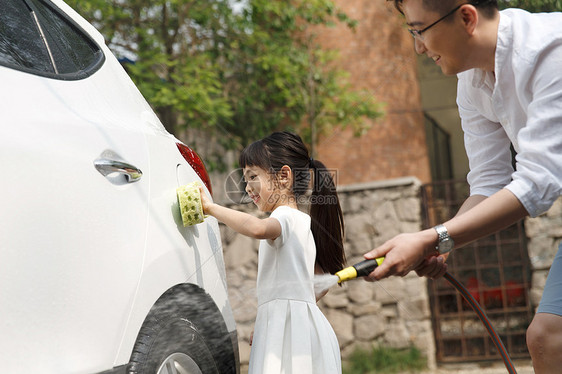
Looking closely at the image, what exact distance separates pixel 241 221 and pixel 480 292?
15.0 ft

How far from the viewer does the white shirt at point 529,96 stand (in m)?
1.55

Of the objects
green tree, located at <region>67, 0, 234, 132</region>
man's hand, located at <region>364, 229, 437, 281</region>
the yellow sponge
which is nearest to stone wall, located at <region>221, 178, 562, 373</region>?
green tree, located at <region>67, 0, 234, 132</region>

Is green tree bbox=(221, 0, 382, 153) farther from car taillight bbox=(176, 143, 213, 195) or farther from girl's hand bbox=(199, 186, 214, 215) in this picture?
girl's hand bbox=(199, 186, 214, 215)

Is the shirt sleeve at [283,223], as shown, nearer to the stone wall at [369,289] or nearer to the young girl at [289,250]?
the young girl at [289,250]

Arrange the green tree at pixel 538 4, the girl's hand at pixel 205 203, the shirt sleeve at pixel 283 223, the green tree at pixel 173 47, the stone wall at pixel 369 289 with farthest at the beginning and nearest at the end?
the green tree at pixel 173 47
the stone wall at pixel 369 289
the green tree at pixel 538 4
the shirt sleeve at pixel 283 223
the girl's hand at pixel 205 203

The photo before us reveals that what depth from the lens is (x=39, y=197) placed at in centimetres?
138

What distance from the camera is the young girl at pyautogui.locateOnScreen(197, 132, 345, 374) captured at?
227 cm

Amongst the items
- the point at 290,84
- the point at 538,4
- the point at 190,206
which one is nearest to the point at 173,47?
the point at 290,84

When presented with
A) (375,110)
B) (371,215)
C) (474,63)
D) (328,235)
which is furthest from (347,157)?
(474,63)

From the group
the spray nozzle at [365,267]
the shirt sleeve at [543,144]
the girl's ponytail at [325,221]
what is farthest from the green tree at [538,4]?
the spray nozzle at [365,267]

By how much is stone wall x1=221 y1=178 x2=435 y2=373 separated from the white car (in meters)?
3.81

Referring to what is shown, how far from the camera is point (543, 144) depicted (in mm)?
1567

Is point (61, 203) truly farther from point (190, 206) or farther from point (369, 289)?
point (369, 289)

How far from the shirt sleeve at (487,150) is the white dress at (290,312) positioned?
686mm
